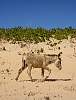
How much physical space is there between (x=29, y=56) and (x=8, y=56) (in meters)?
5.68

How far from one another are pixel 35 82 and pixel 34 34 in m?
11.8

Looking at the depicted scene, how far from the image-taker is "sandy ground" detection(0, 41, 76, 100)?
11445mm

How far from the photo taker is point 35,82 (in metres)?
14.1

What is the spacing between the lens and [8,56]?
797 inches

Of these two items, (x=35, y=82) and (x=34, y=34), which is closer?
(x=35, y=82)

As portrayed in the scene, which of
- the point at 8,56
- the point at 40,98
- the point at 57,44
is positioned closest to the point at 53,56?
the point at 40,98

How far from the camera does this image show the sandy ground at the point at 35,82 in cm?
1145

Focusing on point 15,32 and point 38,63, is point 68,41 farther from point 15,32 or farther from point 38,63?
point 38,63

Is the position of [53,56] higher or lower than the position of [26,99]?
higher

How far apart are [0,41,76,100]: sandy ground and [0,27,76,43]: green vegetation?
8.67 feet

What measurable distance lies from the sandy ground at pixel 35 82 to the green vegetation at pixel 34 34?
8.67ft

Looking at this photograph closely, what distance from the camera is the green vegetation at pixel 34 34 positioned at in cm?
2498

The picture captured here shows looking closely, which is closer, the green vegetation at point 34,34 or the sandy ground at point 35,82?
the sandy ground at point 35,82

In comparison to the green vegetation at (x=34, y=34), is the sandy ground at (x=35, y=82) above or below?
below
